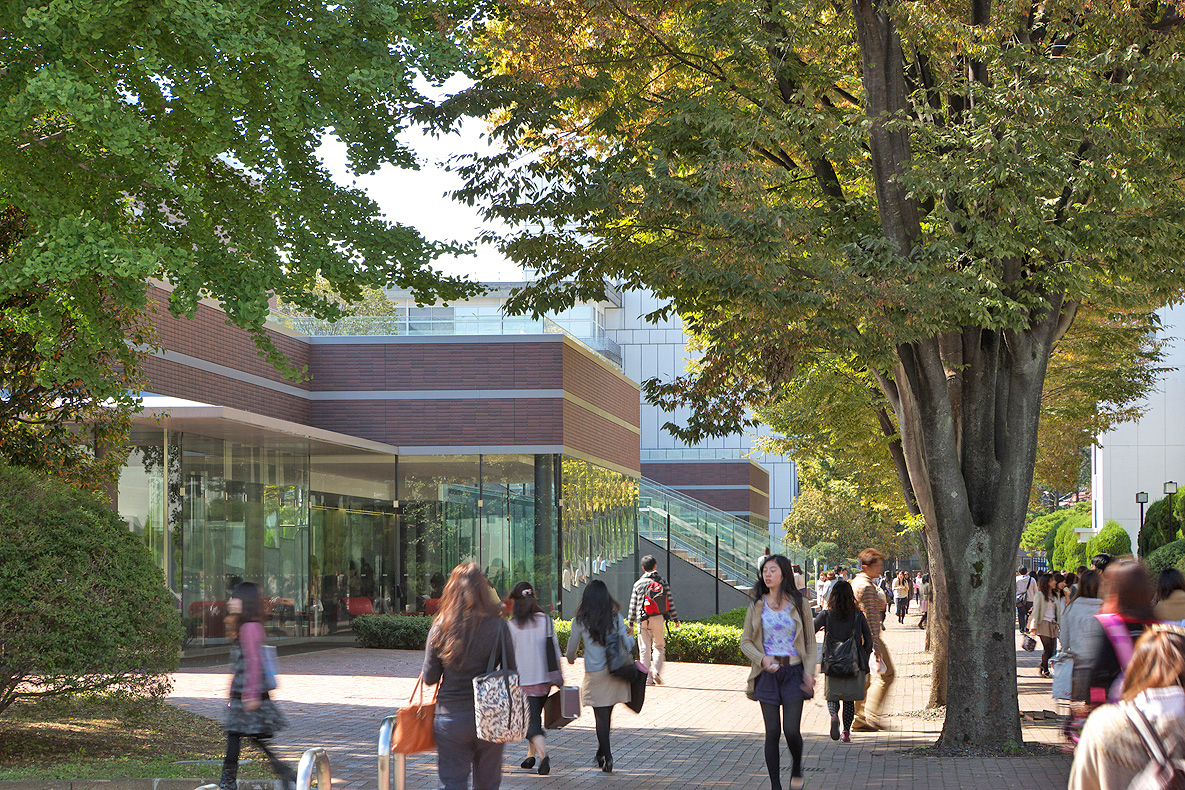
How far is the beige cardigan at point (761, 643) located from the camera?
8.88 meters

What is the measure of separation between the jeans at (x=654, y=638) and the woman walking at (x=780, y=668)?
30.6 feet

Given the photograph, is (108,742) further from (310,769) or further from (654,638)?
(654,638)

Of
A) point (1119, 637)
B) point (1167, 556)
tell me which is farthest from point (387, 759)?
point (1167, 556)

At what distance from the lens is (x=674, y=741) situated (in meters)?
12.5

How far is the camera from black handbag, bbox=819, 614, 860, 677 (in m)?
11.7

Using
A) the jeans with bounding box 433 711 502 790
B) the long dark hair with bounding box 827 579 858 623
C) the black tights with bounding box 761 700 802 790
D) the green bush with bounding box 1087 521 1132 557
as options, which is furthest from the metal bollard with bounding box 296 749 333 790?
the green bush with bounding box 1087 521 1132 557

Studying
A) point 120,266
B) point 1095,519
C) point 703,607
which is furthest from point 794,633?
point 1095,519

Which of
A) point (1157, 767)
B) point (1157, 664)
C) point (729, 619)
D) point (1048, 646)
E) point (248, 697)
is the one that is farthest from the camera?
point (729, 619)

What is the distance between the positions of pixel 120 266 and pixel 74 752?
4.52m

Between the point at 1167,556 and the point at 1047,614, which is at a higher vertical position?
the point at 1167,556

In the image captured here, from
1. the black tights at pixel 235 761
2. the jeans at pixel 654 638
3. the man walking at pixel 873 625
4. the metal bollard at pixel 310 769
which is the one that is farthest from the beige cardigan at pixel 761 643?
the jeans at pixel 654 638

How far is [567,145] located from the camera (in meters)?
13.4

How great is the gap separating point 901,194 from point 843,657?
454 centimetres

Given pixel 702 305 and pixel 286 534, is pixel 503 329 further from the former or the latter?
pixel 702 305
